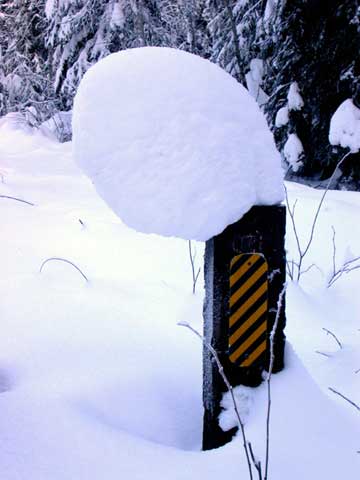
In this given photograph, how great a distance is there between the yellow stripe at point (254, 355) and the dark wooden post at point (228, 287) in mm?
23

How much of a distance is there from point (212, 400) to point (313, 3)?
289 inches

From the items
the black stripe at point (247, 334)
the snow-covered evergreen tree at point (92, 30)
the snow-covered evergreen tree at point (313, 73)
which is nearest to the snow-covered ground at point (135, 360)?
the black stripe at point (247, 334)

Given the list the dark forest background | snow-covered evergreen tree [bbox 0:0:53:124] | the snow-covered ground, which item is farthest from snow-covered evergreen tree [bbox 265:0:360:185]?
snow-covered evergreen tree [bbox 0:0:53:124]

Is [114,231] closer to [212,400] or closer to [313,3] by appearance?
[212,400]

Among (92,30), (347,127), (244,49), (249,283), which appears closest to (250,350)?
(249,283)

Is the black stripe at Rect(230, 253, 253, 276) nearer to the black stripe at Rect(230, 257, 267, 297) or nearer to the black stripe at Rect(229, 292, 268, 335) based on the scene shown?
the black stripe at Rect(230, 257, 267, 297)

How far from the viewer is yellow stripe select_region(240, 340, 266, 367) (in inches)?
63.7

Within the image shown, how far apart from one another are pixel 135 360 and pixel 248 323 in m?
0.75

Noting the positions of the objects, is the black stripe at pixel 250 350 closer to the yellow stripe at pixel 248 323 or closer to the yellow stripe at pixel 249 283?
the yellow stripe at pixel 248 323

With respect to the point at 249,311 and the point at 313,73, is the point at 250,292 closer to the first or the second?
the point at 249,311

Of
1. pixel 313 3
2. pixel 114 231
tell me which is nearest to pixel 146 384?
pixel 114 231

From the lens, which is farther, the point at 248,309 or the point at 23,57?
the point at 23,57

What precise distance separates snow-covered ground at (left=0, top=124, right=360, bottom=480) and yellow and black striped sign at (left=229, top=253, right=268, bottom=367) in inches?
6.3

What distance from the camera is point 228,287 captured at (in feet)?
5.14
